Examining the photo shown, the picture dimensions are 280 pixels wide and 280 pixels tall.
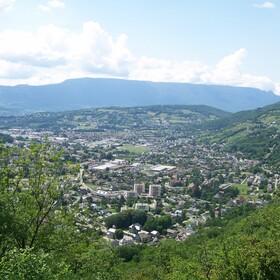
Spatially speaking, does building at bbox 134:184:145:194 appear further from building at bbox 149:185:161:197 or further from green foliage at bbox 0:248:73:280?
green foliage at bbox 0:248:73:280

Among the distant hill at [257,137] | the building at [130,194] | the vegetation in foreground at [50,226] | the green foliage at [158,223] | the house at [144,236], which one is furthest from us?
the distant hill at [257,137]

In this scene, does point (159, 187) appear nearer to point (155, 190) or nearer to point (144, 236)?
point (155, 190)

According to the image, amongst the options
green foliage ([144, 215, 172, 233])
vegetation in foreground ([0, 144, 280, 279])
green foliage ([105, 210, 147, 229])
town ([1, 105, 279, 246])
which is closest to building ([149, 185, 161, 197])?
town ([1, 105, 279, 246])

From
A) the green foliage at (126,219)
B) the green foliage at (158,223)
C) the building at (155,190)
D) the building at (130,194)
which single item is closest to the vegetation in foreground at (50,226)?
the green foliage at (158,223)


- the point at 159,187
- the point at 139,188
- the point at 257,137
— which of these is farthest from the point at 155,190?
the point at 257,137

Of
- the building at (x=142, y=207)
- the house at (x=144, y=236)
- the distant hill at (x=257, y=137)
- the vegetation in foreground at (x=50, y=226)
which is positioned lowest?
the house at (x=144, y=236)

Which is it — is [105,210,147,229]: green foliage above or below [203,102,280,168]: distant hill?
below

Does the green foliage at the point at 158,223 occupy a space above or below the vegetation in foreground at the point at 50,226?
below

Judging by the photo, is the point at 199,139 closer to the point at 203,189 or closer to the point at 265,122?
the point at 265,122

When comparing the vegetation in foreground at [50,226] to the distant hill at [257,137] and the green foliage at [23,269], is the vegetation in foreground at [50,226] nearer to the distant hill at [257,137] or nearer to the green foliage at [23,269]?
the green foliage at [23,269]
